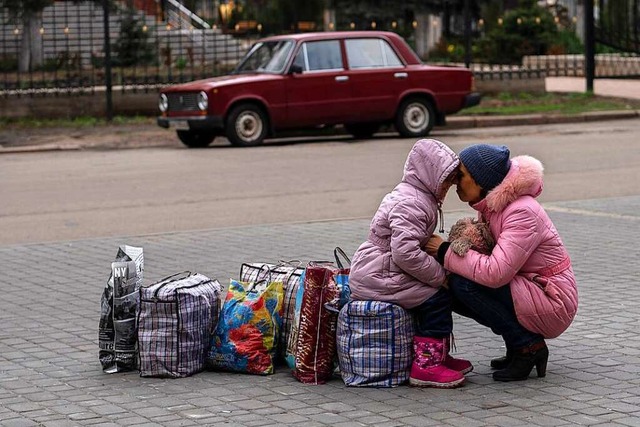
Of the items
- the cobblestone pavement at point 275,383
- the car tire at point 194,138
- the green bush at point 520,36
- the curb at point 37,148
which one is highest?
the green bush at point 520,36

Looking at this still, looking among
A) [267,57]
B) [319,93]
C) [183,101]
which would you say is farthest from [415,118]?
[183,101]

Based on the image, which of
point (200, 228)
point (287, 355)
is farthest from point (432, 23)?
point (287, 355)

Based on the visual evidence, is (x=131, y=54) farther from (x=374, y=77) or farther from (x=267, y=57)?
(x=374, y=77)

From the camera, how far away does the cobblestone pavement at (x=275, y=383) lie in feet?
19.0

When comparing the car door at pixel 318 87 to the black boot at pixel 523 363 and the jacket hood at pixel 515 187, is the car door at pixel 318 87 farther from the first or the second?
the black boot at pixel 523 363

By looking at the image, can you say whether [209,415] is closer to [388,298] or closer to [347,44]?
[388,298]

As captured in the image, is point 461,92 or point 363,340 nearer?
point 363,340

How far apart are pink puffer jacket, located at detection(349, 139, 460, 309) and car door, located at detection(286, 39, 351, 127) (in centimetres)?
1344

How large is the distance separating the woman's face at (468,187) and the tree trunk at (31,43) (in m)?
20.5

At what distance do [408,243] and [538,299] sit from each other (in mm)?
692

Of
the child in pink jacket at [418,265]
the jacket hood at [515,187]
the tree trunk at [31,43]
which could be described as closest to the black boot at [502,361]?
the child in pink jacket at [418,265]

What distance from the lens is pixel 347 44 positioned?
20.3 m

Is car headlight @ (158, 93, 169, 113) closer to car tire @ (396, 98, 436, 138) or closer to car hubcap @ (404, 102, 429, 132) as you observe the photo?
car tire @ (396, 98, 436, 138)

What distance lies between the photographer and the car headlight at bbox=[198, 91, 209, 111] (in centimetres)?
1911
